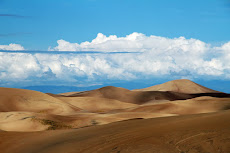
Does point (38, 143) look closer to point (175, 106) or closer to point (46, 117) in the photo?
point (46, 117)

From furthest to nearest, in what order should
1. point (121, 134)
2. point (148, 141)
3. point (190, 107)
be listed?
point (190, 107)
point (121, 134)
point (148, 141)

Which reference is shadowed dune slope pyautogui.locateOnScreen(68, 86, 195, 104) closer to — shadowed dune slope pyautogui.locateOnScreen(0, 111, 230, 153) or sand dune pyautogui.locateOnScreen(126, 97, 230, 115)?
sand dune pyautogui.locateOnScreen(126, 97, 230, 115)

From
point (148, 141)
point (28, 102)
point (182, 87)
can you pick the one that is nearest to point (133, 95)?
point (182, 87)

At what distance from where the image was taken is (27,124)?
82.5 feet

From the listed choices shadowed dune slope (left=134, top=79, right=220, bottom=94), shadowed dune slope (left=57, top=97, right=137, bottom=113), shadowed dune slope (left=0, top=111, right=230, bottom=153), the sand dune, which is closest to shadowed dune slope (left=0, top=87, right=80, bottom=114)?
the sand dune

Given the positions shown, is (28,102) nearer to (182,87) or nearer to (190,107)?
(190,107)

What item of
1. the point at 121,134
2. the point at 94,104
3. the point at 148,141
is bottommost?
the point at 148,141

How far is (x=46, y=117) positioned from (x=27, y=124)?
2.89 m

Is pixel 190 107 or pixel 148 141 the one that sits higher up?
pixel 190 107

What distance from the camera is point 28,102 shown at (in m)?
47.7

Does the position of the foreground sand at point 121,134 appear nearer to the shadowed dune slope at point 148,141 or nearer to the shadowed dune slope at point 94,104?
the shadowed dune slope at point 148,141

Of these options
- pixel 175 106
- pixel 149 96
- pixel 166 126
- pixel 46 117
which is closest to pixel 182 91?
pixel 149 96

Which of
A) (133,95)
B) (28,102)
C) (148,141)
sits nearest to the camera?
(148,141)

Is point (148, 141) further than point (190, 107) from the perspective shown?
No
